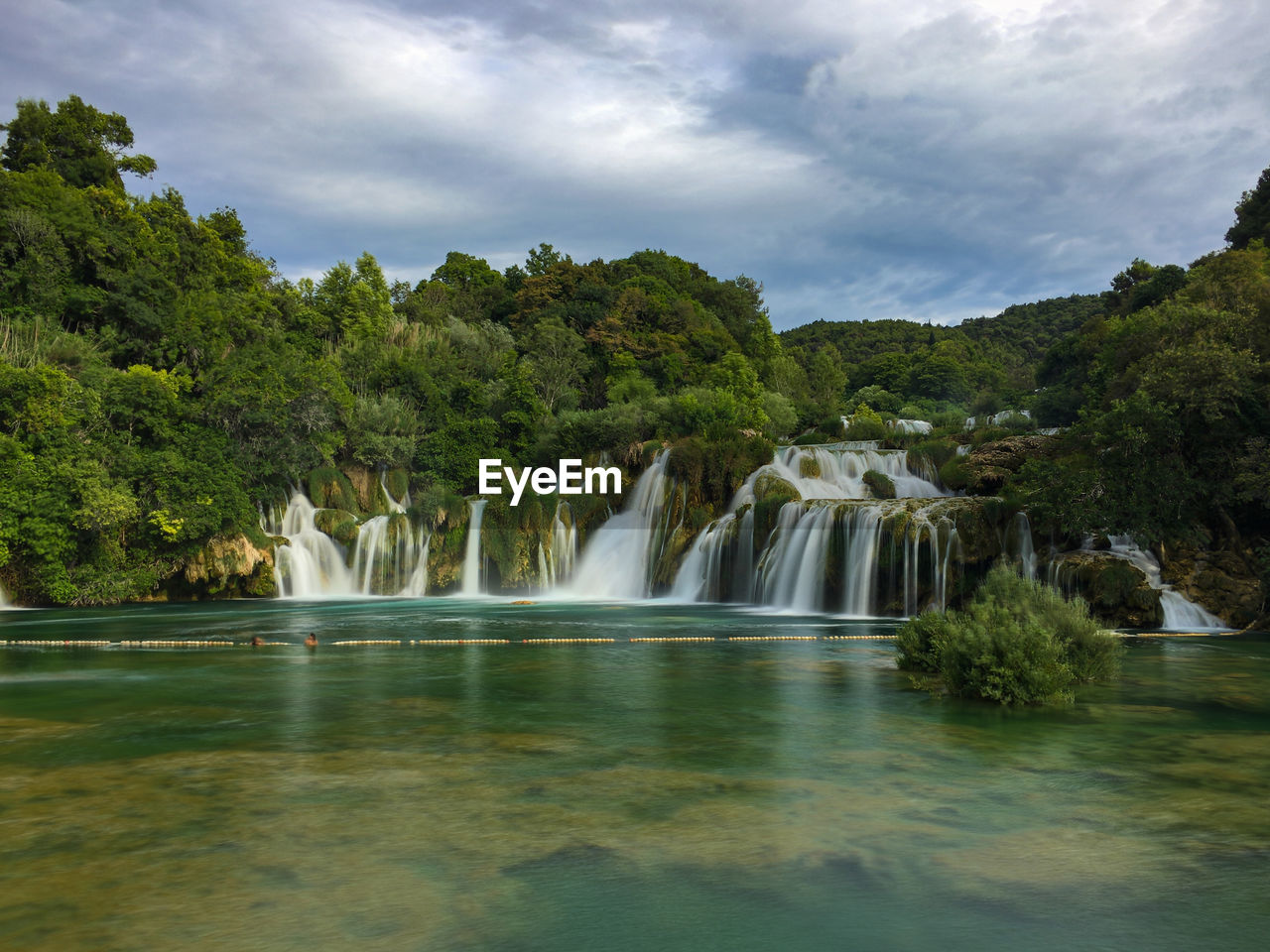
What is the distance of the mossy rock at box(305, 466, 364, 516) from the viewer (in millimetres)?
34656

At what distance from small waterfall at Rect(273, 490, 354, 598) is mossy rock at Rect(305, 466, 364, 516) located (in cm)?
49

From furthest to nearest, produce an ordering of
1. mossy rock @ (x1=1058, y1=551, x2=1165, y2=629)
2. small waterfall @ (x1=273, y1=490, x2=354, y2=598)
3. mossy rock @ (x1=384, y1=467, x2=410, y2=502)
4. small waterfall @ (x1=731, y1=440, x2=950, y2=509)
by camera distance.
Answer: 1. mossy rock @ (x1=384, y1=467, x2=410, y2=502)
2. small waterfall @ (x1=273, y1=490, x2=354, y2=598)
3. small waterfall @ (x1=731, y1=440, x2=950, y2=509)
4. mossy rock @ (x1=1058, y1=551, x2=1165, y2=629)

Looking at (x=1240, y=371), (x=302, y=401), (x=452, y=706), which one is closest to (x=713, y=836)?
(x=452, y=706)

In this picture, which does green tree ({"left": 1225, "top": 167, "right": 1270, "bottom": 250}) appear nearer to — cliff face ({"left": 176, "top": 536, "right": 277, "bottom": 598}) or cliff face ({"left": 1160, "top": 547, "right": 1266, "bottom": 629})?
cliff face ({"left": 1160, "top": 547, "right": 1266, "bottom": 629})

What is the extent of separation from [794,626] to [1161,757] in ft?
41.9

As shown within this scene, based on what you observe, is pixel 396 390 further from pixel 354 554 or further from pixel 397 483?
pixel 354 554

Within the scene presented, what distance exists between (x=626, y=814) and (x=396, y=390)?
37.4 metres

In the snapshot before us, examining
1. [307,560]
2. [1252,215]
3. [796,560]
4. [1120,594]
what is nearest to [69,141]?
[307,560]

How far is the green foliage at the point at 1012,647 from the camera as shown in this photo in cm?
1105

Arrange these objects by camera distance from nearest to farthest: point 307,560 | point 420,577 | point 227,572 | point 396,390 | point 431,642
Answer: point 431,642, point 227,572, point 307,560, point 420,577, point 396,390

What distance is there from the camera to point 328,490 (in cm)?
3488

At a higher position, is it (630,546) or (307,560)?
(630,546)

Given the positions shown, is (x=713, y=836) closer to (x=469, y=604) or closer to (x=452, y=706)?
(x=452, y=706)

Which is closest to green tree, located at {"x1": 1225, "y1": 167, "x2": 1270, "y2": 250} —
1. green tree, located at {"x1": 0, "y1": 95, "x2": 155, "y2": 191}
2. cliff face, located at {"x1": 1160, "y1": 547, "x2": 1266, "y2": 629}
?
cliff face, located at {"x1": 1160, "y1": 547, "x2": 1266, "y2": 629}
